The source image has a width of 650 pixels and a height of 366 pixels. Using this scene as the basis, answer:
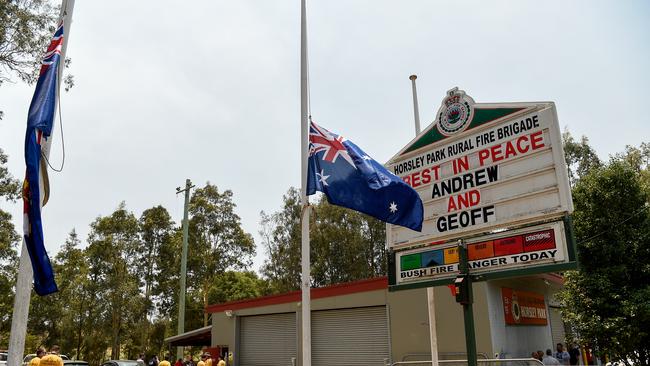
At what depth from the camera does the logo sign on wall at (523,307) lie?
1703cm

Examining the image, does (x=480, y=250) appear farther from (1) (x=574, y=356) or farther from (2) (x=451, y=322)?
(1) (x=574, y=356)

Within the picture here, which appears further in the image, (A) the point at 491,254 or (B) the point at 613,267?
(B) the point at 613,267

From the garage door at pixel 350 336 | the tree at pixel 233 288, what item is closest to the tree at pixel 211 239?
the tree at pixel 233 288

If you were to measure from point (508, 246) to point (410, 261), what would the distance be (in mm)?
2144

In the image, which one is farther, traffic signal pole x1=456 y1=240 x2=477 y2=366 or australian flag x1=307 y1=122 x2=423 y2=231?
australian flag x1=307 y1=122 x2=423 y2=231

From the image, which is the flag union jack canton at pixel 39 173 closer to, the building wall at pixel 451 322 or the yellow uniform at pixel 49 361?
the yellow uniform at pixel 49 361

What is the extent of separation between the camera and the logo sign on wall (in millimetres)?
17031

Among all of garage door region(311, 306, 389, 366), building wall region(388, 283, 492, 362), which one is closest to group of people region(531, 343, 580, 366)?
building wall region(388, 283, 492, 362)

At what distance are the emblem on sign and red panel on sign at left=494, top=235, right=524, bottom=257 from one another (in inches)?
95.7

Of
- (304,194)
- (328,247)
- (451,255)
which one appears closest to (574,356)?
(451,255)

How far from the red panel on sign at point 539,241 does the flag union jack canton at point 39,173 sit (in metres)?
7.22

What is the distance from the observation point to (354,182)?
348 inches

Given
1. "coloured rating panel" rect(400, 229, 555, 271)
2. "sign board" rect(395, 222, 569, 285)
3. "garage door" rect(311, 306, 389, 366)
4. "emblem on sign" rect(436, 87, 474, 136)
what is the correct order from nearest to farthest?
"sign board" rect(395, 222, 569, 285)
"coloured rating panel" rect(400, 229, 555, 271)
"emblem on sign" rect(436, 87, 474, 136)
"garage door" rect(311, 306, 389, 366)

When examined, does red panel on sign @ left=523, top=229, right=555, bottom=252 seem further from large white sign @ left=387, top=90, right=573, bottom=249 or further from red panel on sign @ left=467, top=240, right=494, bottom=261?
red panel on sign @ left=467, top=240, right=494, bottom=261
